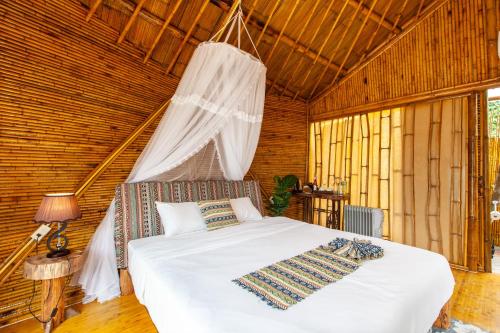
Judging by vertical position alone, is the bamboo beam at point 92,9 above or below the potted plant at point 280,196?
above

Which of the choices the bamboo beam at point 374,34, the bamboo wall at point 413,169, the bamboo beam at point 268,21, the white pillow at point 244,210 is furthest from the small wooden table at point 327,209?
the bamboo beam at point 268,21

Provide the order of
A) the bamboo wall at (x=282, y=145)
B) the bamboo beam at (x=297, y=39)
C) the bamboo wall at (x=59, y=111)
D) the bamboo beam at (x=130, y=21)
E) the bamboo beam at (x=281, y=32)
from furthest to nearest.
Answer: the bamboo wall at (x=282, y=145) → the bamboo beam at (x=297, y=39) → the bamboo beam at (x=281, y=32) → the bamboo beam at (x=130, y=21) → the bamboo wall at (x=59, y=111)

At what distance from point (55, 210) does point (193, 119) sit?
1.47 m

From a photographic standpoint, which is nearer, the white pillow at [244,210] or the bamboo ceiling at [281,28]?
the bamboo ceiling at [281,28]

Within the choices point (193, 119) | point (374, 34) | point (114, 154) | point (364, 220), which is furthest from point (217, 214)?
point (374, 34)

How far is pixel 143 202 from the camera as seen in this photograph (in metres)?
2.80

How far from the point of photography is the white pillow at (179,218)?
2682mm

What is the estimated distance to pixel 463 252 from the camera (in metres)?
3.41

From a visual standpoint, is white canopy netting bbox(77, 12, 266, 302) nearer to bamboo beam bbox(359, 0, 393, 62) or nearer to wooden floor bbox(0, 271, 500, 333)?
wooden floor bbox(0, 271, 500, 333)

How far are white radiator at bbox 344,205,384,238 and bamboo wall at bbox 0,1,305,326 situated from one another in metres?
2.80

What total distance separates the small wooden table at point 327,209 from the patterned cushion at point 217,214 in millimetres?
1793

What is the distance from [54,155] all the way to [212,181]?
1.76m

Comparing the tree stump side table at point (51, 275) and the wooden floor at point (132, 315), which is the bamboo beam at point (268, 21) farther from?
the wooden floor at point (132, 315)

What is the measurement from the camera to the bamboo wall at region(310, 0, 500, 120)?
3273 millimetres
